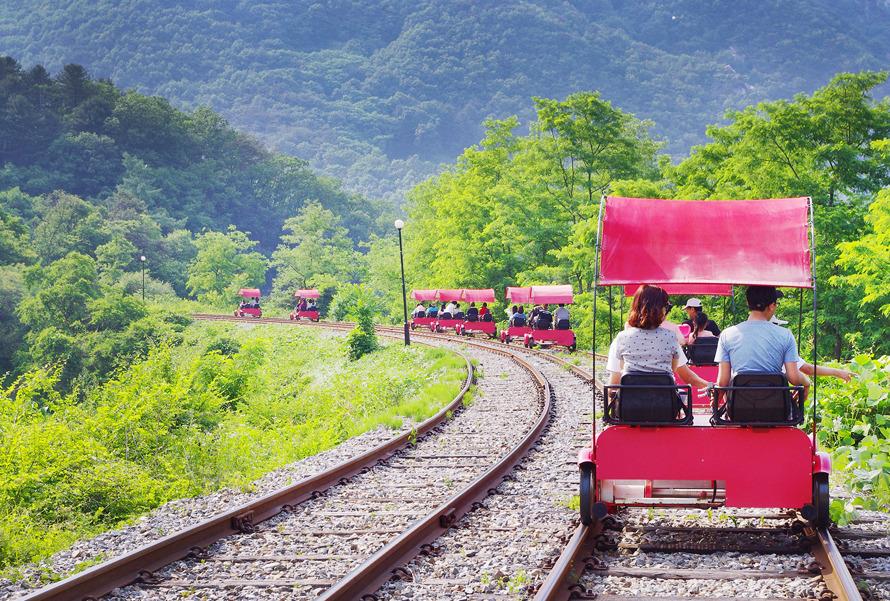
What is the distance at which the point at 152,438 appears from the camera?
45.9 feet

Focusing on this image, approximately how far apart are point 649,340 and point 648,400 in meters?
0.47

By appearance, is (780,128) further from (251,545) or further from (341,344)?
(251,545)

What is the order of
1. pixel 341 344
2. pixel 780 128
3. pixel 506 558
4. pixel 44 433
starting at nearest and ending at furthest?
pixel 506 558
pixel 44 433
pixel 780 128
pixel 341 344

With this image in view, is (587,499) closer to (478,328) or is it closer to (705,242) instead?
(705,242)

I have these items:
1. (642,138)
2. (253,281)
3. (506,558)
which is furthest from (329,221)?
(506,558)

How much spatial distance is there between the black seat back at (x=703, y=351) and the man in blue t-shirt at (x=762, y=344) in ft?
15.2

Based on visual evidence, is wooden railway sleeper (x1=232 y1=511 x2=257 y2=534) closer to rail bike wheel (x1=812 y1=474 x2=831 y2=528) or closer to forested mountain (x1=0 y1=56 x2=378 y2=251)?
rail bike wheel (x1=812 y1=474 x2=831 y2=528)

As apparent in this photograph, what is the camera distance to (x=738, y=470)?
6.88 meters

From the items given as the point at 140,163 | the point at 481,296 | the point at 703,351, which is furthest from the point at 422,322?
the point at 140,163

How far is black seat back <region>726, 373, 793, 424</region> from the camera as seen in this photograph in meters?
6.69

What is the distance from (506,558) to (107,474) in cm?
612

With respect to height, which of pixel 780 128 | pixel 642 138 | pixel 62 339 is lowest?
pixel 62 339

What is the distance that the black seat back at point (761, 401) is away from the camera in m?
6.69

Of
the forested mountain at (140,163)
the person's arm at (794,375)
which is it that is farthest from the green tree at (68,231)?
the person's arm at (794,375)
